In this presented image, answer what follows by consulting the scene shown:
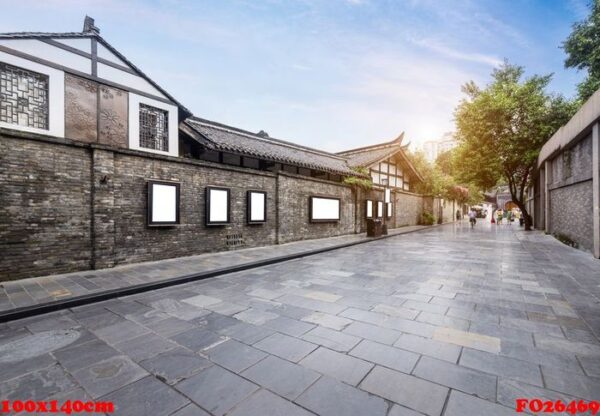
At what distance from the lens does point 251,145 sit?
13.2 meters

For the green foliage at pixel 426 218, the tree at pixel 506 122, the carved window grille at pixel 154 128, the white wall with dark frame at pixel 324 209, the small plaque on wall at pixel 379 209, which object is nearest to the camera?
the carved window grille at pixel 154 128

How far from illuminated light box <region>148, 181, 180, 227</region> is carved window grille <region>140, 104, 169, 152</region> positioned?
2.51 metres

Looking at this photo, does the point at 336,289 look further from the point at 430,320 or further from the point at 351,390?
the point at 351,390

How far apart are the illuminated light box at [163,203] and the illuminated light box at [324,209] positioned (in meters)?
6.74

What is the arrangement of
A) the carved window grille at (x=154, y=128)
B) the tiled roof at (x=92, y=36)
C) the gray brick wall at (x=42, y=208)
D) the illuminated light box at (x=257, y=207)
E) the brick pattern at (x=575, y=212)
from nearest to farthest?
the gray brick wall at (x=42, y=208) → the tiled roof at (x=92, y=36) → the carved window grille at (x=154, y=128) → the brick pattern at (x=575, y=212) → the illuminated light box at (x=257, y=207)

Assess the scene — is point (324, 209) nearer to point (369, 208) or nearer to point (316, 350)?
point (369, 208)

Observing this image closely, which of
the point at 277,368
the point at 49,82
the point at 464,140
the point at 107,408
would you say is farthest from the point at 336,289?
the point at 464,140

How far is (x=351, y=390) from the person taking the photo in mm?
2369

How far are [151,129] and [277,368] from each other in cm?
954

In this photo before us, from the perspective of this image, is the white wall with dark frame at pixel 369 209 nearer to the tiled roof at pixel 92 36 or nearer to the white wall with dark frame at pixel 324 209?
the white wall with dark frame at pixel 324 209

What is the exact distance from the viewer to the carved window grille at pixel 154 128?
941 cm

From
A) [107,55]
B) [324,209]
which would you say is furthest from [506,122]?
[107,55]

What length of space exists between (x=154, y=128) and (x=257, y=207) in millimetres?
4553

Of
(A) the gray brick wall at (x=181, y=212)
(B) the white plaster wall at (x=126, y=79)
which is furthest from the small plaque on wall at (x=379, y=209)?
(B) the white plaster wall at (x=126, y=79)
